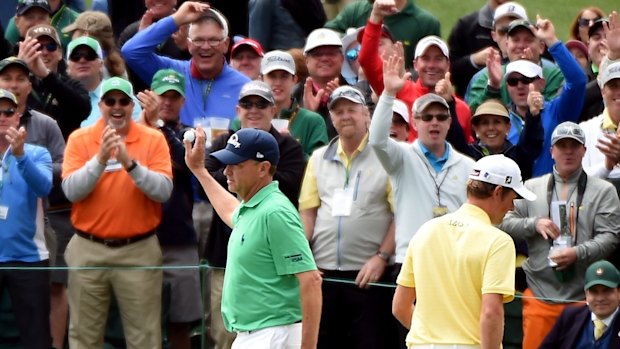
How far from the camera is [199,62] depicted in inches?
486

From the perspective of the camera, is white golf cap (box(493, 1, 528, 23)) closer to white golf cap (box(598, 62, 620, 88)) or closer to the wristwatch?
white golf cap (box(598, 62, 620, 88))

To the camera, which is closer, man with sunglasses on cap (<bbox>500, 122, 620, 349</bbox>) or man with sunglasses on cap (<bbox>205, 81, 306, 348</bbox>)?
man with sunglasses on cap (<bbox>500, 122, 620, 349</bbox>)

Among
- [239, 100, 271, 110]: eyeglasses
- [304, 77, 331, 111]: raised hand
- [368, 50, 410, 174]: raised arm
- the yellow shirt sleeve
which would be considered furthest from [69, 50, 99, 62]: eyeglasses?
[368, 50, 410, 174]: raised arm

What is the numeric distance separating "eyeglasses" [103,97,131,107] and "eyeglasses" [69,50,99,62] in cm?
142

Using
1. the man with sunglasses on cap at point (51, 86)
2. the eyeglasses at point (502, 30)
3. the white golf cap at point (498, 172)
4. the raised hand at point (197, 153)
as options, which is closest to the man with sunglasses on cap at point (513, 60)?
the eyeglasses at point (502, 30)

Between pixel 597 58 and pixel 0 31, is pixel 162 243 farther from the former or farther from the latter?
pixel 597 58

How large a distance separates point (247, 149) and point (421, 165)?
8.62 feet

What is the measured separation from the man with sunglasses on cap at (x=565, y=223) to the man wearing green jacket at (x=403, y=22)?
3316 millimetres

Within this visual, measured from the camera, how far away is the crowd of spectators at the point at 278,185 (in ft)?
34.9

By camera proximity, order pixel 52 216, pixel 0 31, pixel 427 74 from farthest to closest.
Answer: pixel 0 31
pixel 427 74
pixel 52 216

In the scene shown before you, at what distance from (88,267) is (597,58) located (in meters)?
5.44

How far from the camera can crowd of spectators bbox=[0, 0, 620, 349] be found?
419 inches

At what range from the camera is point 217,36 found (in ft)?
40.6

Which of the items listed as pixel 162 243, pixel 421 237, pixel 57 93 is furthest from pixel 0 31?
pixel 421 237
